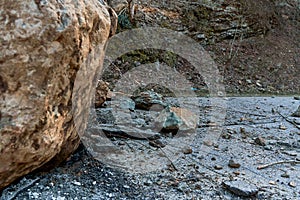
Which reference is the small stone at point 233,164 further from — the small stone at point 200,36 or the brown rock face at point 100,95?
the small stone at point 200,36

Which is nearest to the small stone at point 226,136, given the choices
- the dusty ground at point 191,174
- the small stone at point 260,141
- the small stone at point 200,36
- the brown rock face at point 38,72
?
the dusty ground at point 191,174

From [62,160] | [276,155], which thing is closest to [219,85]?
[276,155]

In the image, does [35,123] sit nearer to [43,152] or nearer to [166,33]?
[43,152]

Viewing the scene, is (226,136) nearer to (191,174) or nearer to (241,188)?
→ (191,174)

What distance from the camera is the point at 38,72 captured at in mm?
1220

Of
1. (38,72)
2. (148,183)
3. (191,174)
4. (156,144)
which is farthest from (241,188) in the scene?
(38,72)

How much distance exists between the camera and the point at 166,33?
6.83 metres

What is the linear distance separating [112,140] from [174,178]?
59 centimetres

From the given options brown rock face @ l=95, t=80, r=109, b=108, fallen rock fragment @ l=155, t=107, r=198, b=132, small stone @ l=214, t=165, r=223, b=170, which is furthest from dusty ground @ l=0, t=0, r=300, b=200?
brown rock face @ l=95, t=80, r=109, b=108

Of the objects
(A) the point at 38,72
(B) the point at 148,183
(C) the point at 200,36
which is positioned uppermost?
(C) the point at 200,36

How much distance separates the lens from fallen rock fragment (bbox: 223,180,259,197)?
1.59 m

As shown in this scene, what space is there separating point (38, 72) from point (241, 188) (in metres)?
1.20

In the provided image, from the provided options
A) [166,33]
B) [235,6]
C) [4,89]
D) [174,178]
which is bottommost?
[174,178]

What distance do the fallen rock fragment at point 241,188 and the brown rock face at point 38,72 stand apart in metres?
0.95
